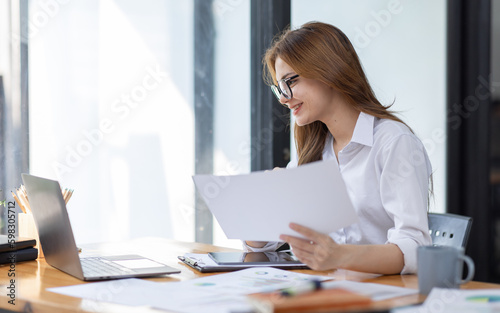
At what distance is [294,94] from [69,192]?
0.75m

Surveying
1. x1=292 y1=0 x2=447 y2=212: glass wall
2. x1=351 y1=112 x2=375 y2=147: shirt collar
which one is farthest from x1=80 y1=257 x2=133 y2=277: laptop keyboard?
x1=292 y1=0 x2=447 y2=212: glass wall

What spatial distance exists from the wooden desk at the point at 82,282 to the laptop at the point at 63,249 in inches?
1.2

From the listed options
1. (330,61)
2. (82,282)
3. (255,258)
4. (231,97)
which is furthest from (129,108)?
(82,282)

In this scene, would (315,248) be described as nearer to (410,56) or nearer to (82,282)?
(82,282)

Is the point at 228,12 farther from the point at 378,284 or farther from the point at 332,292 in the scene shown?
the point at 332,292

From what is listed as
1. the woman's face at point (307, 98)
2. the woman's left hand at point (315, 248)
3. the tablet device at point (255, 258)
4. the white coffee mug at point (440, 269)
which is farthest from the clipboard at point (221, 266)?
the woman's face at point (307, 98)

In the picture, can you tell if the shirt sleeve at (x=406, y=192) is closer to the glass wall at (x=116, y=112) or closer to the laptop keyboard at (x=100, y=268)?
the laptop keyboard at (x=100, y=268)

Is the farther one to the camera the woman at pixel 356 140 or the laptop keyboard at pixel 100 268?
the woman at pixel 356 140

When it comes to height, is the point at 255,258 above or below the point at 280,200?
below

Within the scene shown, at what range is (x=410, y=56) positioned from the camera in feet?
10.3

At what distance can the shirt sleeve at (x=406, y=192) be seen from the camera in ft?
5.01

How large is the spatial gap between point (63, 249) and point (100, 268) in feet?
0.33

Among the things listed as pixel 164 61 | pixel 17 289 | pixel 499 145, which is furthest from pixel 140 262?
pixel 499 145

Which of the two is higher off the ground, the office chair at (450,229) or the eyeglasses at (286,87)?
the eyeglasses at (286,87)
